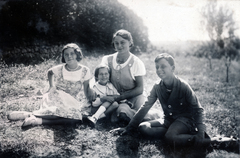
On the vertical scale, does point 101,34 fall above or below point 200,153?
above

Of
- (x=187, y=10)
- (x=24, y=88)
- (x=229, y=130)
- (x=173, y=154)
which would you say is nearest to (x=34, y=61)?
(x=24, y=88)

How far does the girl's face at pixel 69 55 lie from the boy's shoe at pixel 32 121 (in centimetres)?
93

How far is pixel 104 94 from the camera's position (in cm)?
329

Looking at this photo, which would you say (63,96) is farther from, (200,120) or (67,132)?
(200,120)

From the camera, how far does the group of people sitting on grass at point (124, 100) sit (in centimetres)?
247

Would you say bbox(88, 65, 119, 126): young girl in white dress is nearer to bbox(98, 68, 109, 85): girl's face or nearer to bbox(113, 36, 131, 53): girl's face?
bbox(98, 68, 109, 85): girl's face

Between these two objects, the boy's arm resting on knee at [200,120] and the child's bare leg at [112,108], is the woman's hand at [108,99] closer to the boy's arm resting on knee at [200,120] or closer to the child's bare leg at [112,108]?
the child's bare leg at [112,108]

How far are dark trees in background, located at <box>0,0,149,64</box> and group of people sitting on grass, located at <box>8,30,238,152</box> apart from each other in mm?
1622

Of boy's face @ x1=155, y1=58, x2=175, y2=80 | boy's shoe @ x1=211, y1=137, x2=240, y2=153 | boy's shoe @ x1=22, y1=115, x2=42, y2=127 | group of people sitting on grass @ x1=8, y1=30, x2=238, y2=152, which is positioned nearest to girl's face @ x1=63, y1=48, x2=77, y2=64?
group of people sitting on grass @ x1=8, y1=30, x2=238, y2=152

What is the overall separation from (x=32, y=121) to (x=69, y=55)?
42.0 inches

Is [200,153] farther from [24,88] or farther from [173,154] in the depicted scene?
[24,88]

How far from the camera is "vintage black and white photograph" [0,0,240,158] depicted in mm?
2465

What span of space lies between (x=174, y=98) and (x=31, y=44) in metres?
4.04

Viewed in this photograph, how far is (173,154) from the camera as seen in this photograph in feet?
7.89
